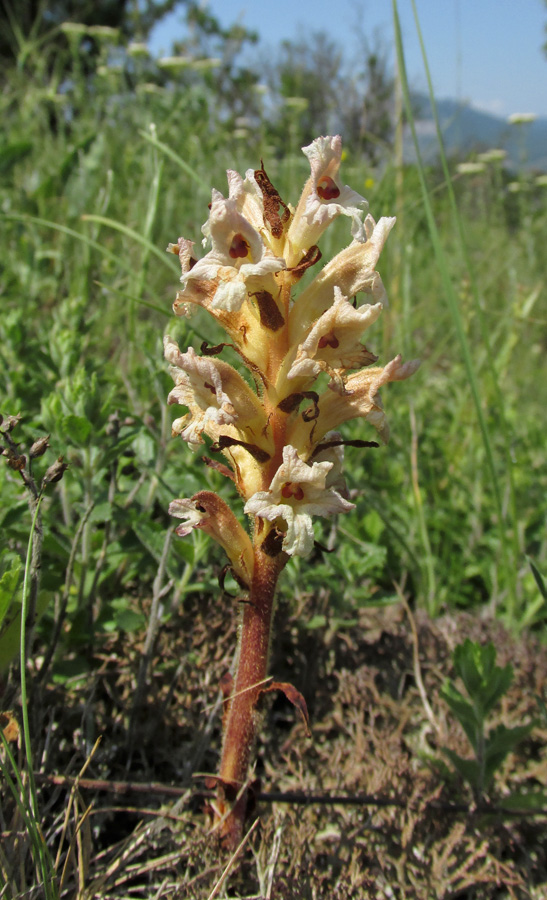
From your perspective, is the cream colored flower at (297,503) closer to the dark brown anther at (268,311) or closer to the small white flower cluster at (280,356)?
the small white flower cluster at (280,356)

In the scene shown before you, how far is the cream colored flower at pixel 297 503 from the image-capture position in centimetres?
125

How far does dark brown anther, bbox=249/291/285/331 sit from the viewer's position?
1.31m

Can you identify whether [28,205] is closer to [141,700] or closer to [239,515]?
[239,515]

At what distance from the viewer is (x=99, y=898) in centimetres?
147

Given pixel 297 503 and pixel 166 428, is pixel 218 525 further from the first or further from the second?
pixel 166 428

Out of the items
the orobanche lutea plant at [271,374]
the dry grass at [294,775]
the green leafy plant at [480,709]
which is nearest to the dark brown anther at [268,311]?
Answer: the orobanche lutea plant at [271,374]

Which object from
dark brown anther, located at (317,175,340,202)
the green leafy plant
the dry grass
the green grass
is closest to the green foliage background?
the green grass

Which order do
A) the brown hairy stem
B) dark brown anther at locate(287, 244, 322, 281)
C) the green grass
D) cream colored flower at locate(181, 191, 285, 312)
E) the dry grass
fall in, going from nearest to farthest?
cream colored flower at locate(181, 191, 285, 312)
dark brown anther at locate(287, 244, 322, 281)
the brown hairy stem
the dry grass
the green grass

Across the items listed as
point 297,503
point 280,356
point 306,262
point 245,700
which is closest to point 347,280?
point 306,262

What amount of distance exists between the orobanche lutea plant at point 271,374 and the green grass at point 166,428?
1.47ft

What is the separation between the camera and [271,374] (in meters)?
1.40

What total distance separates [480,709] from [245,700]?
0.69m

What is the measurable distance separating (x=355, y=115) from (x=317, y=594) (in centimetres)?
522

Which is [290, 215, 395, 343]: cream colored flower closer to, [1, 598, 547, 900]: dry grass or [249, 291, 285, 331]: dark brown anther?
[249, 291, 285, 331]: dark brown anther
